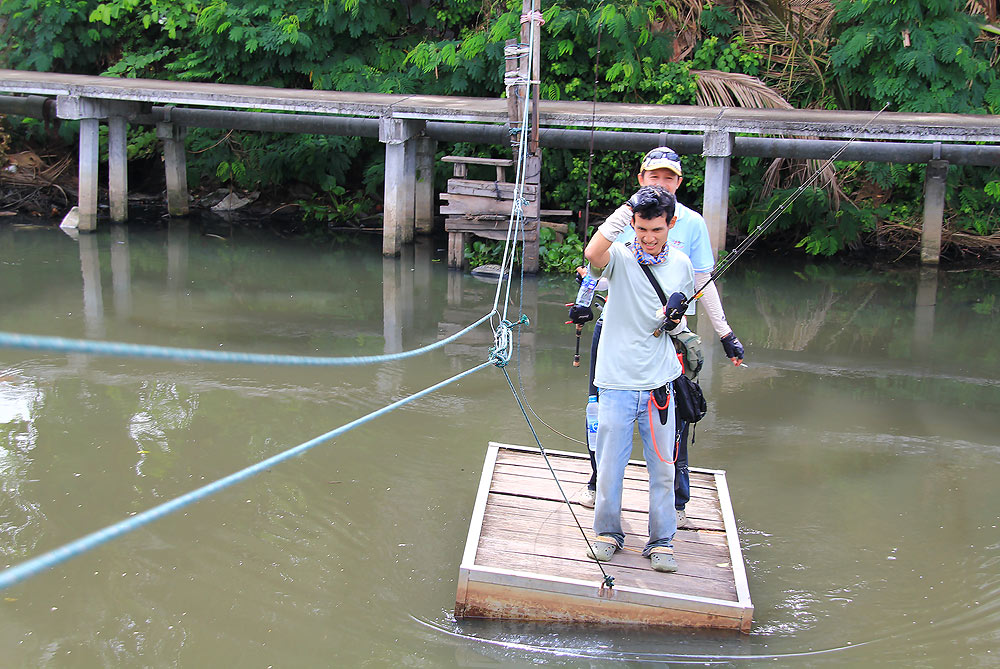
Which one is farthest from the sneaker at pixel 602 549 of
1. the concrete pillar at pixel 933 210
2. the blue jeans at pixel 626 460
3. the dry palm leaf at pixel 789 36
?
the dry palm leaf at pixel 789 36

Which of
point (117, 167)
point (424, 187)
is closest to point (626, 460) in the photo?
point (424, 187)

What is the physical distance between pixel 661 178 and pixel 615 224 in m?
0.68

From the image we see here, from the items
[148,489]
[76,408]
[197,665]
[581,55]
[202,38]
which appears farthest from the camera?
[202,38]

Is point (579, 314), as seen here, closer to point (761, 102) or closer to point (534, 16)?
point (534, 16)

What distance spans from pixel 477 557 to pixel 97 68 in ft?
48.4

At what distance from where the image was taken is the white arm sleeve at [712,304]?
4.51m

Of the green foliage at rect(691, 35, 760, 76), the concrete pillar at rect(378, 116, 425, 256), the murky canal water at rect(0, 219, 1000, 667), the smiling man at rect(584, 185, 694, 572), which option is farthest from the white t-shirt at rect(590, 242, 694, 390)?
the green foliage at rect(691, 35, 760, 76)

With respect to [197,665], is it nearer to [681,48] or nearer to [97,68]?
[681,48]

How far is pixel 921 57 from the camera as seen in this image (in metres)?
12.2

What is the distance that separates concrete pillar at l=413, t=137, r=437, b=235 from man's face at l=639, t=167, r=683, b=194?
893 cm

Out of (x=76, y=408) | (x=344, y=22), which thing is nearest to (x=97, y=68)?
(x=344, y=22)

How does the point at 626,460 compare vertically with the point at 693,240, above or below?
below

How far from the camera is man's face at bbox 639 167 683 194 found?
4.33 meters

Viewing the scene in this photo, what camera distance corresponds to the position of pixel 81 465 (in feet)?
18.6
